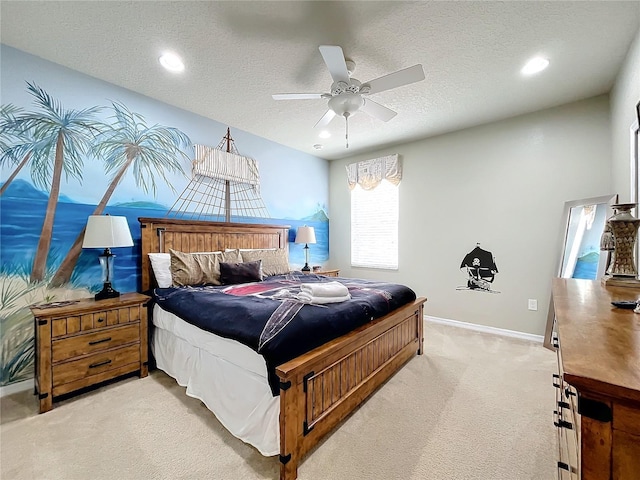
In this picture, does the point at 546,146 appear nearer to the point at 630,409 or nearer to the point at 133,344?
the point at 630,409

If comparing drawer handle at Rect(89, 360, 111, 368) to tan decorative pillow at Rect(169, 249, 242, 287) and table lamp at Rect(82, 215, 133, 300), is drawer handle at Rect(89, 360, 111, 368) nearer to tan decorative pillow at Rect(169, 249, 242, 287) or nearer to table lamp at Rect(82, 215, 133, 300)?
table lamp at Rect(82, 215, 133, 300)

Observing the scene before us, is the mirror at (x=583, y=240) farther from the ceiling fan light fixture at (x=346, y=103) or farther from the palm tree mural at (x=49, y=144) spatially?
the palm tree mural at (x=49, y=144)

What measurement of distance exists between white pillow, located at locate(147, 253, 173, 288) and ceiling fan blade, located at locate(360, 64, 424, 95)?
8.24 feet

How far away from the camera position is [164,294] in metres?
2.60

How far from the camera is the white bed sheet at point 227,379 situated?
1577mm

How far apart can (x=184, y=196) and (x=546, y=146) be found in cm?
430

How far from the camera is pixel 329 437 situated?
5.82ft

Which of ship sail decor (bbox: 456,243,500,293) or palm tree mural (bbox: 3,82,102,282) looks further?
ship sail decor (bbox: 456,243,500,293)

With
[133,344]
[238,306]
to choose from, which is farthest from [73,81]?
[238,306]

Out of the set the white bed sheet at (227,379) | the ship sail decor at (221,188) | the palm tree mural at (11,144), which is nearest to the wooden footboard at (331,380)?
the white bed sheet at (227,379)

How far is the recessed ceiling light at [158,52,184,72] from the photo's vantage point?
235cm

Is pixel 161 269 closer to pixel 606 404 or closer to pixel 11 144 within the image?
pixel 11 144

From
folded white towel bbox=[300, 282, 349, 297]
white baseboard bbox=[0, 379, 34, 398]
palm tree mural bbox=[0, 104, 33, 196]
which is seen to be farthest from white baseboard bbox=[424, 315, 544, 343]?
palm tree mural bbox=[0, 104, 33, 196]

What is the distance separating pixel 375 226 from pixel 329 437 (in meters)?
3.51
